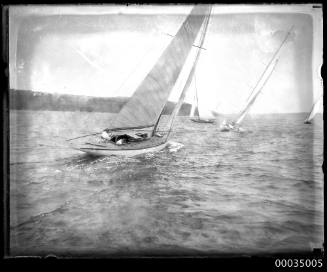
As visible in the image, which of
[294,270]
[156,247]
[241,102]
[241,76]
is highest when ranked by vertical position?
[241,76]

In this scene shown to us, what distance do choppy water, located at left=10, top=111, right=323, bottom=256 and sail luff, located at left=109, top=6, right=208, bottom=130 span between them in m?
0.30

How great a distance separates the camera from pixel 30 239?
202cm

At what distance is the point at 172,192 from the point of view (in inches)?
83.7

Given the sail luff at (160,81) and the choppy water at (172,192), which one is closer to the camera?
the choppy water at (172,192)

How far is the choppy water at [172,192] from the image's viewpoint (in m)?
2.02

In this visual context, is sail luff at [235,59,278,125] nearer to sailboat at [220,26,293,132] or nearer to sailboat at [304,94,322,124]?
sailboat at [220,26,293,132]

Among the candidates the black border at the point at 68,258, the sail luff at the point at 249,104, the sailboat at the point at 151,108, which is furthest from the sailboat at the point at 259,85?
the sailboat at the point at 151,108

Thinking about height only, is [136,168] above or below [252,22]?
below

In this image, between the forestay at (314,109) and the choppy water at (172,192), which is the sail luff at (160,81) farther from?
the forestay at (314,109)

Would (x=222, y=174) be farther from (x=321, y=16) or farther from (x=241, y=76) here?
(x=321, y=16)

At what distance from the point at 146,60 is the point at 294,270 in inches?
94.7

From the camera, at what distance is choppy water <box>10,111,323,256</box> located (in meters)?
2.02

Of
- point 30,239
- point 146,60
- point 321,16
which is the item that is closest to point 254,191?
point 146,60

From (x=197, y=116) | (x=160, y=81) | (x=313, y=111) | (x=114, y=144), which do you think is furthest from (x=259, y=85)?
(x=114, y=144)
